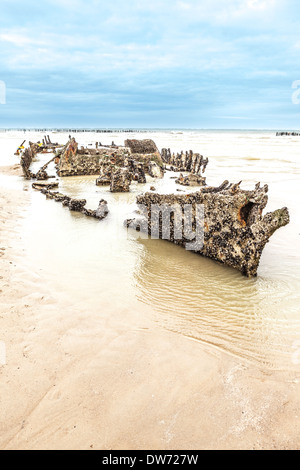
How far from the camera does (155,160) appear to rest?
1695cm

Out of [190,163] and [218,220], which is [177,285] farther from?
[190,163]

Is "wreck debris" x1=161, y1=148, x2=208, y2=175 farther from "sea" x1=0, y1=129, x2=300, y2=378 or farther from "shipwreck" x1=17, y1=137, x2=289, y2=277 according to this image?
"sea" x1=0, y1=129, x2=300, y2=378

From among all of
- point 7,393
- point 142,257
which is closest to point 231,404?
point 7,393

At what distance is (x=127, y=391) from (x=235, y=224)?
3148mm

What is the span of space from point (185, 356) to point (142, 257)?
249cm

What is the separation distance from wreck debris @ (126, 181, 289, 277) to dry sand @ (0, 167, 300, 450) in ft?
6.48

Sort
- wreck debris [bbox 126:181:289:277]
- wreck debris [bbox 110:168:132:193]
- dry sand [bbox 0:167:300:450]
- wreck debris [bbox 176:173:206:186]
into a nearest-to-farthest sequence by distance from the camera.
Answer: dry sand [bbox 0:167:300:450] → wreck debris [bbox 126:181:289:277] → wreck debris [bbox 110:168:132:193] → wreck debris [bbox 176:173:206:186]

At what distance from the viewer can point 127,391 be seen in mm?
2279

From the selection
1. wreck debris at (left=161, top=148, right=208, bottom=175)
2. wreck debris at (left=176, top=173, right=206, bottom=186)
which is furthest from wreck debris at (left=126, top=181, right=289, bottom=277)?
wreck debris at (left=161, top=148, right=208, bottom=175)

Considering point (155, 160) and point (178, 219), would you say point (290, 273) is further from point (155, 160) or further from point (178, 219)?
point (155, 160)

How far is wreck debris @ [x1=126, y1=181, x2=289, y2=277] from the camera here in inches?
162

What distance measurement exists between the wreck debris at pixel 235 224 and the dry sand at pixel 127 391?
1.97 m
